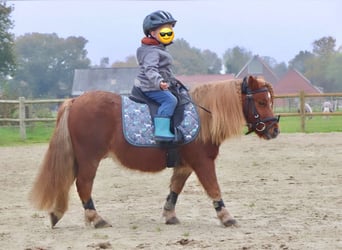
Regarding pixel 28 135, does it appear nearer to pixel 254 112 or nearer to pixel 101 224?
pixel 101 224

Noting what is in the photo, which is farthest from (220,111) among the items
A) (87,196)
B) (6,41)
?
(6,41)

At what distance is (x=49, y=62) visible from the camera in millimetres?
78938

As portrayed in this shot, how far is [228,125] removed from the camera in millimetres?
6531

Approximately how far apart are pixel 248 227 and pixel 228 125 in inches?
42.4

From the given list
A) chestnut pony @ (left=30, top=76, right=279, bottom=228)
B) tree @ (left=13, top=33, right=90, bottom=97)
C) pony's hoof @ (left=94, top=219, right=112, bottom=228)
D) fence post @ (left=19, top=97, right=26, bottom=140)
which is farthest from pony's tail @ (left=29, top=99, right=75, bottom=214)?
tree @ (left=13, top=33, right=90, bottom=97)

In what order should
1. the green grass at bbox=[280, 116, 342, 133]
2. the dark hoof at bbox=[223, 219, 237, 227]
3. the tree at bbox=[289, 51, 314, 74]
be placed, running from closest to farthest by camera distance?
the dark hoof at bbox=[223, 219, 237, 227] < the green grass at bbox=[280, 116, 342, 133] < the tree at bbox=[289, 51, 314, 74]

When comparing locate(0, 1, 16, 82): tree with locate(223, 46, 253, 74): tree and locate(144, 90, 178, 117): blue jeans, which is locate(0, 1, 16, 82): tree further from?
locate(223, 46, 253, 74): tree

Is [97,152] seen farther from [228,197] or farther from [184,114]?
[228,197]

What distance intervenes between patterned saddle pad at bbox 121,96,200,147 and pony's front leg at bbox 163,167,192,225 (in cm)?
49

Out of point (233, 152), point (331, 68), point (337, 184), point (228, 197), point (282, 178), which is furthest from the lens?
point (331, 68)

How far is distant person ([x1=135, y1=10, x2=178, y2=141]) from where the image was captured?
21.0 feet

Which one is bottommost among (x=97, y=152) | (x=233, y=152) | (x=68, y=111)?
(x=233, y=152)

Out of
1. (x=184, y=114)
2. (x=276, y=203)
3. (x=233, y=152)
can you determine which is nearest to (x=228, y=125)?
(x=184, y=114)

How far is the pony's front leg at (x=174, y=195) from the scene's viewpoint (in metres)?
6.70
